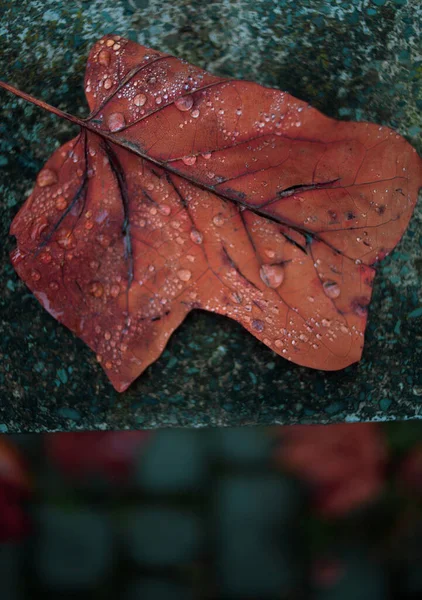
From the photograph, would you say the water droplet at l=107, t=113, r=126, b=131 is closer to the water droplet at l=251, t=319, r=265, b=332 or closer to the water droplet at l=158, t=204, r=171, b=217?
the water droplet at l=158, t=204, r=171, b=217

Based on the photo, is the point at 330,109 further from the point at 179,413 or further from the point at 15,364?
the point at 15,364

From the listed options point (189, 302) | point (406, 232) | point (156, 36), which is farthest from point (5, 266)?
point (406, 232)

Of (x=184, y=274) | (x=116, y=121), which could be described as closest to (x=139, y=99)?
(x=116, y=121)

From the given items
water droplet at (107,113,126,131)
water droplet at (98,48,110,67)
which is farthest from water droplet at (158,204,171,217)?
water droplet at (98,48,110,67)

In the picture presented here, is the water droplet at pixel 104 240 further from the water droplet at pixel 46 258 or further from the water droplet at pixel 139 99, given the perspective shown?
the water droplet at pixel 139 99

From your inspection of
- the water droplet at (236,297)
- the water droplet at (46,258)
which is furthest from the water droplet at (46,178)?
the water droplet at (236,297)

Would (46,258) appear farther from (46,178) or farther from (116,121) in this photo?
(116,121)
